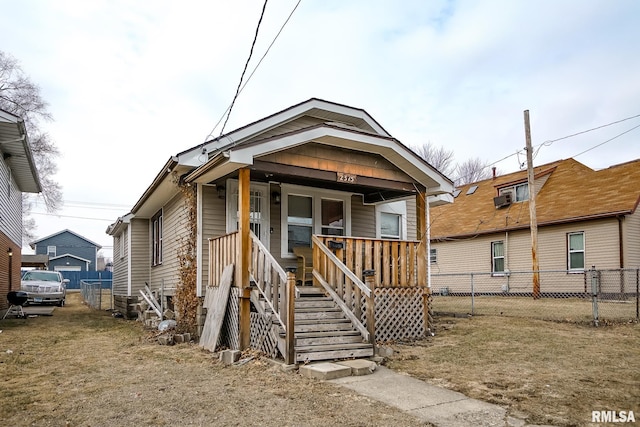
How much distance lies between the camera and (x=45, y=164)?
29969mm

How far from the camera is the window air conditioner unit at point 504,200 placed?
2117 centimetres

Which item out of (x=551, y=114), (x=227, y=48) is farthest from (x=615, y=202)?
A: (x=227, y=48)

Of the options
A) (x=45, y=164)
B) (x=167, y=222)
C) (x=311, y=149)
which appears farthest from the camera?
(x=45, y=164)

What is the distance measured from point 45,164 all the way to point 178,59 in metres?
23.8

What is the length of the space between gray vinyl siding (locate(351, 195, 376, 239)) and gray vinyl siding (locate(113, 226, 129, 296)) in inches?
341

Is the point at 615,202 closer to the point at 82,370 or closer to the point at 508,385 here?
the point at 508,385

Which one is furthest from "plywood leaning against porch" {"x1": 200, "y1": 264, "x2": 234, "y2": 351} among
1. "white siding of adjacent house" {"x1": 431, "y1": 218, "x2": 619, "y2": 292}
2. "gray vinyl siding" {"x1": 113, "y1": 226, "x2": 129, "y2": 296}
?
"white siding of adjacent house" {"x1": 431, "y1": 218, "x2": 619, "y2": 292}

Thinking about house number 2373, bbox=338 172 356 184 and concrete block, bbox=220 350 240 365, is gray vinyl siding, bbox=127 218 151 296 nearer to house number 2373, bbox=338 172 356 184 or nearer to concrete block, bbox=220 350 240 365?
house number 2373, bbox=338 172 356 184

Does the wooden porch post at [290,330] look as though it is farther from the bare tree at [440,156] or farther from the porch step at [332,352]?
the bare tree at [440,156]

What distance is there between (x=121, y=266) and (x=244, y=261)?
39.6 ft

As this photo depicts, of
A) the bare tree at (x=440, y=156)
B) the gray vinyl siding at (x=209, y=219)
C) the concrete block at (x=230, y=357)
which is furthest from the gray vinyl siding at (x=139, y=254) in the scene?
the bare tree at (x=440, y=156)

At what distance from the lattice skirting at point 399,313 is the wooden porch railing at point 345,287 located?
2.15 ft

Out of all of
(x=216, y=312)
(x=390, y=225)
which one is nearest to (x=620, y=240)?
(x=390, y=225)

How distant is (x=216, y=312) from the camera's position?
27.1 ft
